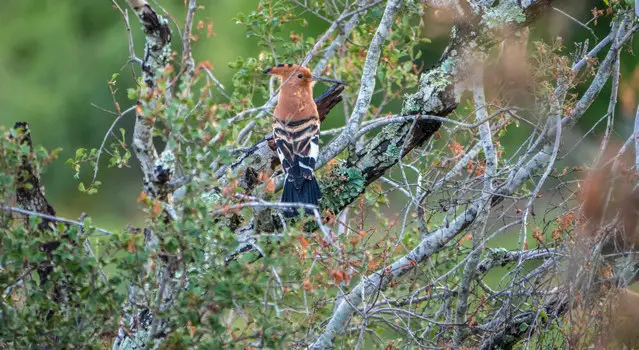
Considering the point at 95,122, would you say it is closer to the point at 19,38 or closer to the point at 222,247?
the point at 19,38

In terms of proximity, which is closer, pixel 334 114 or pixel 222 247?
pixel 222 247

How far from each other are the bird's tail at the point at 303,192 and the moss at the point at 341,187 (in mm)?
45

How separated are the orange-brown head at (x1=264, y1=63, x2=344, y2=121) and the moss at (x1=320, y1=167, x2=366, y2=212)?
0.78 metres

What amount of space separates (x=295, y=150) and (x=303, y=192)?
330mm

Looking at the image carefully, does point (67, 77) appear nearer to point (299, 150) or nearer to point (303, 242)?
point (299, 150)

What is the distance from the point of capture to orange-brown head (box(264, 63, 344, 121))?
5391 mm

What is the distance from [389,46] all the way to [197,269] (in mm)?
2424

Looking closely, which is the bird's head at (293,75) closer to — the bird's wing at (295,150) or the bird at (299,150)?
the bird at (299,150)

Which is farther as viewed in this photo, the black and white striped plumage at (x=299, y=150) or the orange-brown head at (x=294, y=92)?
the orange-brown head at (x=294, y=92)

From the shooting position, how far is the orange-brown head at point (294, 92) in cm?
539

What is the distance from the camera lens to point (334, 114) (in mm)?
9820

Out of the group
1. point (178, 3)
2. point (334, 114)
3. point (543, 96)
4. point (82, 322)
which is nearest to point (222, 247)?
point (82, 322)

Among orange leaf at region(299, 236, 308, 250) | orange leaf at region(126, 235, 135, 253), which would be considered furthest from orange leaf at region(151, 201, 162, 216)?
orange leaf at region(299, 236, 308, 250)

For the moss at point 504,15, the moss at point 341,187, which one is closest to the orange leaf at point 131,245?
the moss at point 341,187
